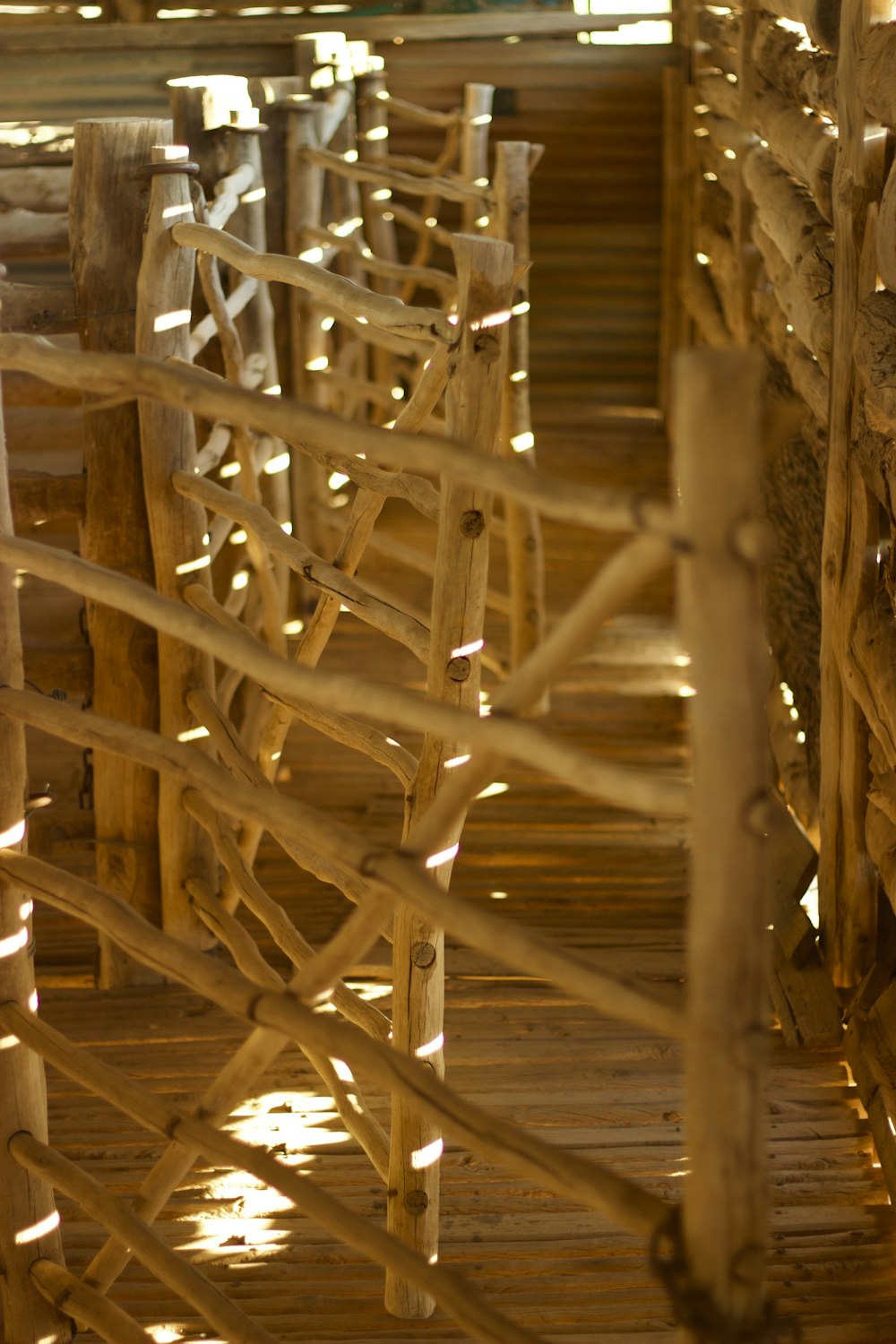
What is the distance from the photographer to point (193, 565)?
2.76 meters

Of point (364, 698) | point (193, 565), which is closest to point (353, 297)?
point (364, 698)

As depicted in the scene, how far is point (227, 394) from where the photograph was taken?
1469 mm

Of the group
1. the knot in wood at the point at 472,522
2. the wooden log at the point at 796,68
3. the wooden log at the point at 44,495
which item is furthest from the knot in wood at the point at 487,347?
the wooden log at the point at 796,68

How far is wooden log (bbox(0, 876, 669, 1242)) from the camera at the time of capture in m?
1.36

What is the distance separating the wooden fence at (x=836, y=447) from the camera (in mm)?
2566

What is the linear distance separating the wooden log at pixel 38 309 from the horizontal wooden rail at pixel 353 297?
50 cm

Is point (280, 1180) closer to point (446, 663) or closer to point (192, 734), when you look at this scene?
point (446, 663)

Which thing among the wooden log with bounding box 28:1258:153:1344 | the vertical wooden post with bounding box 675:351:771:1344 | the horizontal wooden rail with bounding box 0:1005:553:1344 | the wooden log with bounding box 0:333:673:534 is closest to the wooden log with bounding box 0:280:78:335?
the wooden log with bounding box 0:333:673:534

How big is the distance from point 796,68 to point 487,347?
2288 mm

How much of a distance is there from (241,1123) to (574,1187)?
1.43 m

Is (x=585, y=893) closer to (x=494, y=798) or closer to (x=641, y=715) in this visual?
(x=494, y=798)

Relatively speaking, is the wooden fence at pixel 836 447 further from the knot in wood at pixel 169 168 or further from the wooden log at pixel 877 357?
the knot in wood at pixel 169 168

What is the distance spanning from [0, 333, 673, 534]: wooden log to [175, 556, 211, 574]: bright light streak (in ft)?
3.26

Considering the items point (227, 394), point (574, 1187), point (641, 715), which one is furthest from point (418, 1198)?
point (641, 715)
